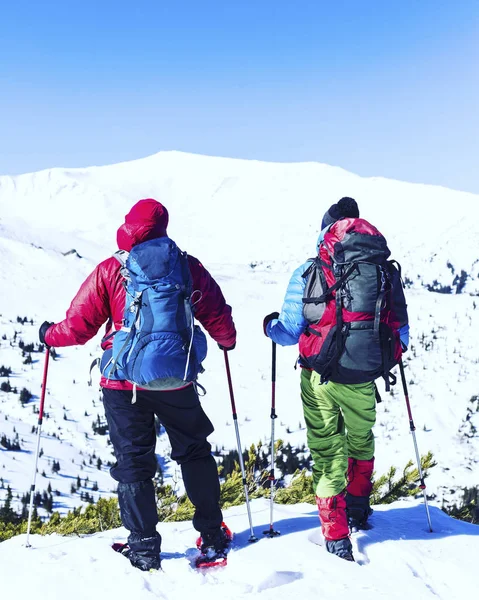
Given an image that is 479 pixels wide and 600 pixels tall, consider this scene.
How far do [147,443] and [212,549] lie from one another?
34.4 inches

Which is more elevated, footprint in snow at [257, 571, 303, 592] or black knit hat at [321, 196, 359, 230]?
black knit hat at [321, 196, 359, 230]

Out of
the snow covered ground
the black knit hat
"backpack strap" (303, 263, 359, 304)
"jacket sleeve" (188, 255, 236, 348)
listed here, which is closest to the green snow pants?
the snow covered ground

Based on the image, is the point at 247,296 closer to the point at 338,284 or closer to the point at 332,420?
the point at 332,420

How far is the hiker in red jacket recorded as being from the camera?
3.44 m

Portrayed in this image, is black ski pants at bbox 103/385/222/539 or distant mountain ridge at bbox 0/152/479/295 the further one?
distant mountain ridge at bbox 0/152/479/295

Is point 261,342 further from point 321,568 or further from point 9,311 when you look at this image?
point 321,568

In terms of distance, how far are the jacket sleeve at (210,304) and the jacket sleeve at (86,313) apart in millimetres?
572

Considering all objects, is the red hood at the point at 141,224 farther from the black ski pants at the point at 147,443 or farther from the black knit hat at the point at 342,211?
the black knit hat at the point at 342,211

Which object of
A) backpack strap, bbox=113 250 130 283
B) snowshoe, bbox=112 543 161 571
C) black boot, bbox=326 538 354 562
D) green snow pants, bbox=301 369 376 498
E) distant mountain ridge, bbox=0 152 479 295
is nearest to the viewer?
backpack strap, bbox=113 250 130 283

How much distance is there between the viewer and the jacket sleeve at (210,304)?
3572 millimetres

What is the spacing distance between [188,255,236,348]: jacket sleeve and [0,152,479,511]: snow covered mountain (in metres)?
17.0

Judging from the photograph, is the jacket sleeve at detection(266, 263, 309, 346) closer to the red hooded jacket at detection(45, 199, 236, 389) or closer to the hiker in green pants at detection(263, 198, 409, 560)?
the hiker in green pants at detection(263, 198, 409, 560)

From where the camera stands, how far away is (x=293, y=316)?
12.6 ft

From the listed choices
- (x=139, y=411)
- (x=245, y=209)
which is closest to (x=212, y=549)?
(x=139, y=411)
